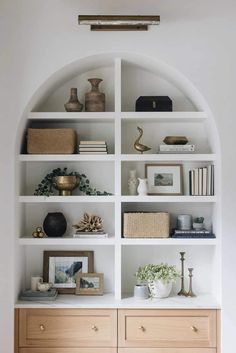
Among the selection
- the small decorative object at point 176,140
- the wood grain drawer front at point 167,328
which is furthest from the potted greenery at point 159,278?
the small decorative object at point 176,140

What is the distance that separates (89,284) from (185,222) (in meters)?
0.80

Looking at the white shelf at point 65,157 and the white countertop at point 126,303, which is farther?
the white shelf at point 65,157

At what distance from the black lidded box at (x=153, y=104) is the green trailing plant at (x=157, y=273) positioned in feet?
3.51

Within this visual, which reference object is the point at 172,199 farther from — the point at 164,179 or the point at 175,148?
the point at 175,148

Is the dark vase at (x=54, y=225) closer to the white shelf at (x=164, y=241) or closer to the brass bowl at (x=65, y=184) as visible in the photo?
the brass bowl at (x=65, y=184)

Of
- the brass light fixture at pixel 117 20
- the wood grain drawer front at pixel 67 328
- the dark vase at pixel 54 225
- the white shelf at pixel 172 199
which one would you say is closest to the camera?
the brass light fixture at pixel 117 20

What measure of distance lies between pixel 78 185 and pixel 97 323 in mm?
948

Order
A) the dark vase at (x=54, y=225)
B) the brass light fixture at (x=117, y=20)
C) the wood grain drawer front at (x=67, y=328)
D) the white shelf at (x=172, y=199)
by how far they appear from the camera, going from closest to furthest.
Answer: the brass light fixture at (x=117, y=20)
the wood grain drawer front at (x=67, y=328)
the white shelf at (x=172, y=199)
the dark vase at (x=54, y=225)

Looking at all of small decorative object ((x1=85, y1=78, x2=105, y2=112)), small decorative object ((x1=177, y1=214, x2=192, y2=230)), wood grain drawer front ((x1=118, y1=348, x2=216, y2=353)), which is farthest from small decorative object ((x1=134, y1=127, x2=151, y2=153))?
wood grain drawer front ((x1=118, y1=348, x2=216, y2=353))

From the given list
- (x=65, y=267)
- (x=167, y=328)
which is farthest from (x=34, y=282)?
(x=167, y=328)

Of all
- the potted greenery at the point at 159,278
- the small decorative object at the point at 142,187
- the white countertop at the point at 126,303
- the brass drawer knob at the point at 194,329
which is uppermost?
the small decorative object at the point at 142,187

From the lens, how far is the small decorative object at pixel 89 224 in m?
3.30

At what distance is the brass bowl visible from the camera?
10.7 feet

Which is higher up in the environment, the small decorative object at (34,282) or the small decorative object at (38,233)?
the small decorative object at (38,233)
